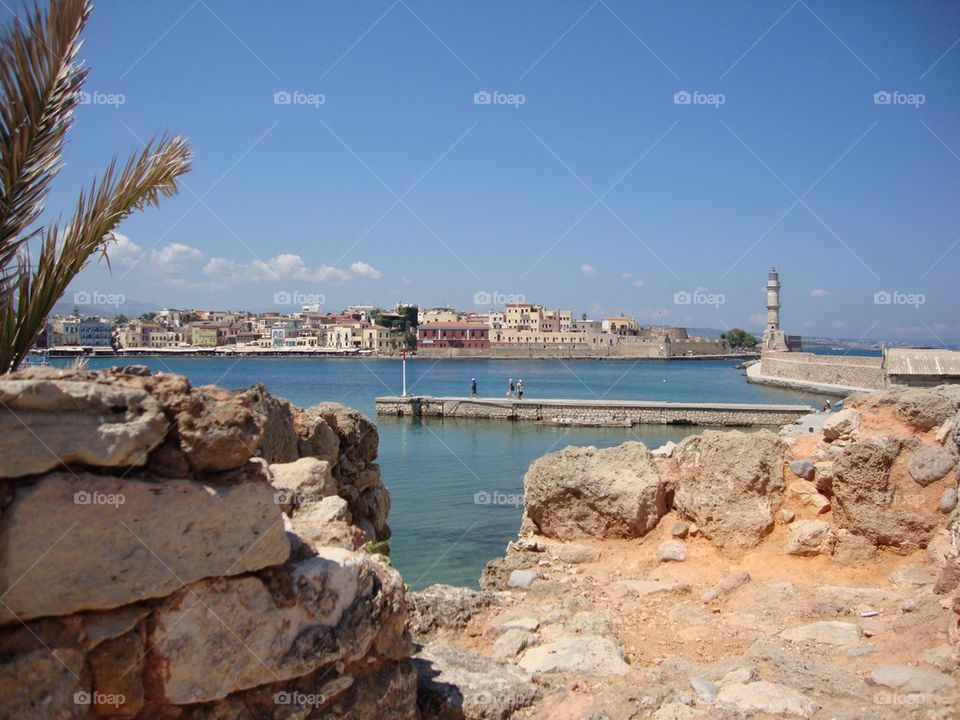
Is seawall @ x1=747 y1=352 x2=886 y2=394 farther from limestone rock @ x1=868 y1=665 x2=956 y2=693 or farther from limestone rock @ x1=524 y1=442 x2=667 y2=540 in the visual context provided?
limestone rock @ x1=868 y1=665 x2=956 y2=693

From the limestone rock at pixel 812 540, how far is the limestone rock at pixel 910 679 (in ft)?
7.77

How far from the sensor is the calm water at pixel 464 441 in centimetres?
1264

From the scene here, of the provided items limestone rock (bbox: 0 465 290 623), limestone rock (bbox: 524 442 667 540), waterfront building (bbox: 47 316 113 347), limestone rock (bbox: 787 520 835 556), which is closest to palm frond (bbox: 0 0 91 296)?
limestone rock (bbox: 0 465 290 623)

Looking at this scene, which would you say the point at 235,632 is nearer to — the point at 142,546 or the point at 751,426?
the point at 142,546

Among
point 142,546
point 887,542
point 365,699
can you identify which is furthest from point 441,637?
point 887,542

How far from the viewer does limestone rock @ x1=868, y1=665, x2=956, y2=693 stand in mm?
4055

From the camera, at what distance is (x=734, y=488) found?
713cm

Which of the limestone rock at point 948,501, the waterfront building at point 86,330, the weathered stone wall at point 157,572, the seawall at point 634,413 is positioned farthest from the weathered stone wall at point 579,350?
the weathered stone wall at point 157,572

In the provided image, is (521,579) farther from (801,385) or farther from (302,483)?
(801,385)

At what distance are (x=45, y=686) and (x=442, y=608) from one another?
11.1ft

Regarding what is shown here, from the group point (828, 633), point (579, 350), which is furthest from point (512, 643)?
point (579, 350)

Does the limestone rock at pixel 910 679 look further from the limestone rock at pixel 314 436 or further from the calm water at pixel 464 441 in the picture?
the calm water at pixel 464 441

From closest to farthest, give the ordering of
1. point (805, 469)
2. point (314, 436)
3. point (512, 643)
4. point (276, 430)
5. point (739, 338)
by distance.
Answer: point (512, 643)
point (276, 430)
point (314, 436)
point (805, 469)
point (739, 338)

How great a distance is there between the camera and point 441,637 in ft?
17.7
